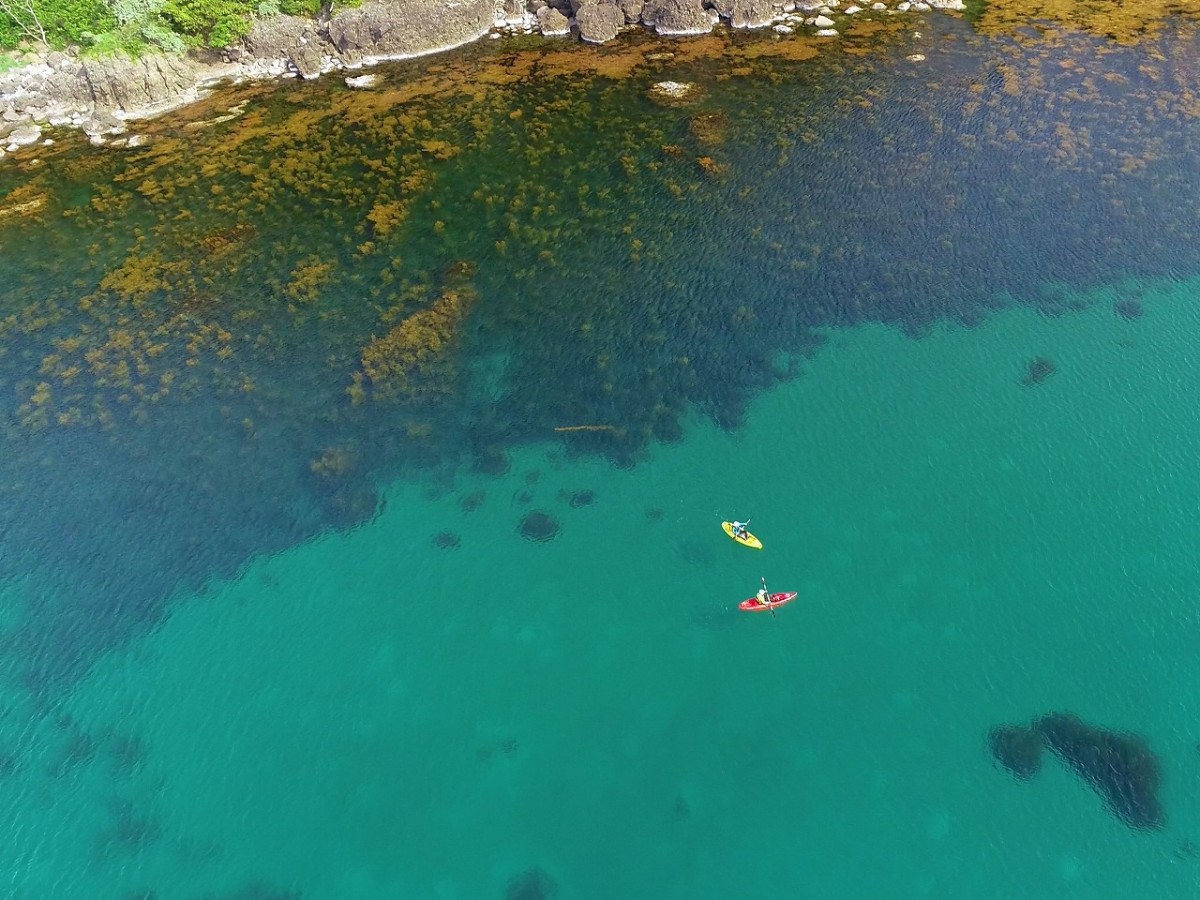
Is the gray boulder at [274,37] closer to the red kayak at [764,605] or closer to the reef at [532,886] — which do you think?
the red kayak at [764,605]

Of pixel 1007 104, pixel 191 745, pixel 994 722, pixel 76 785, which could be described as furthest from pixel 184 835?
pixel 1007 104

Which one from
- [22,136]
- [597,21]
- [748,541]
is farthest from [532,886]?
[22,136]

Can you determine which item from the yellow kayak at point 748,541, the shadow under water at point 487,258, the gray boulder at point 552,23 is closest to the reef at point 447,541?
the shadow under water at point 487,258

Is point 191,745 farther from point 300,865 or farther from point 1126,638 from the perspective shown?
point 1126,638

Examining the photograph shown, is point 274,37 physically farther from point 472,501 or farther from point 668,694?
point 668,694

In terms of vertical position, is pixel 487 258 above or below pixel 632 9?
below

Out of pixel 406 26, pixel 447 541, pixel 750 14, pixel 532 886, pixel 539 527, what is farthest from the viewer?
pixel 750 14
